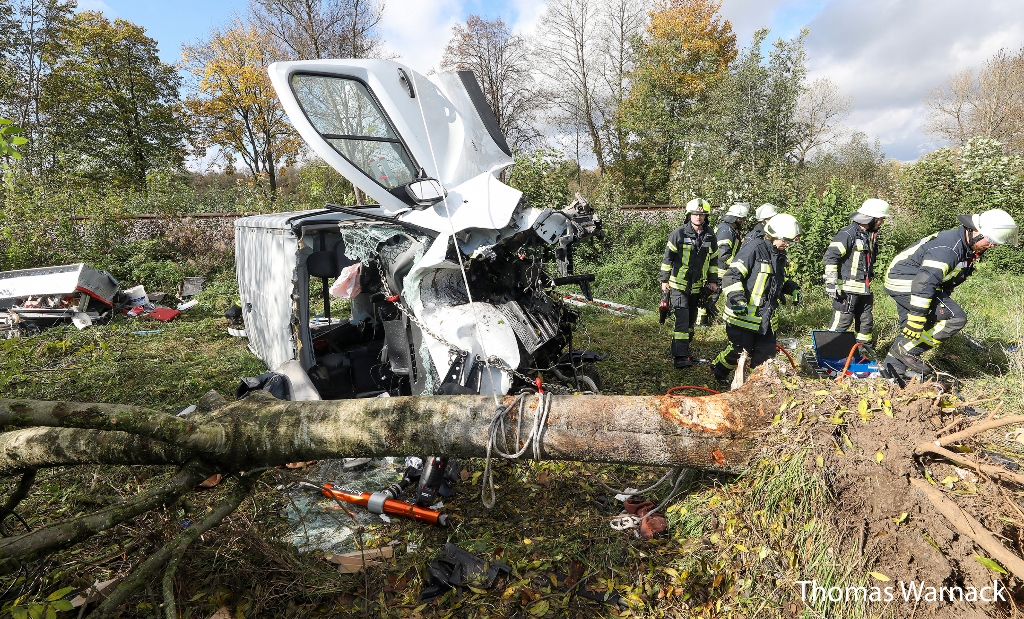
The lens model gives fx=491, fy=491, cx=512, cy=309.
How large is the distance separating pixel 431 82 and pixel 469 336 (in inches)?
87.4

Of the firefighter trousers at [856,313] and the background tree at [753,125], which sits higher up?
the background tree at [753,125]

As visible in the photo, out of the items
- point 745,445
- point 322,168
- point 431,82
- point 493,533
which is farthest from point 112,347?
point 322,168

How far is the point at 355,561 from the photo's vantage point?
246 cm

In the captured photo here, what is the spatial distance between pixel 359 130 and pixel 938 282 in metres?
4.72

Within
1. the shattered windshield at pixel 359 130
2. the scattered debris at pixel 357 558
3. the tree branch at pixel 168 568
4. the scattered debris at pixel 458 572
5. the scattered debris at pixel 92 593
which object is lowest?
the scattered debris at pixel 357 558

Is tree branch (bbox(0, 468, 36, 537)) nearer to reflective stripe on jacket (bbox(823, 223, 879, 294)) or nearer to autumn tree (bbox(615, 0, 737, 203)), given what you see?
reflective stripe on jacket (bbox(823, 223, 879, 294))

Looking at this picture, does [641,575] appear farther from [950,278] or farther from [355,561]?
[950,278]

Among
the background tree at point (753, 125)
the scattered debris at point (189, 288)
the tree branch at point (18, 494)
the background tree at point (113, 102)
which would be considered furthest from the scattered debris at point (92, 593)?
the background tree at point (113, 102)

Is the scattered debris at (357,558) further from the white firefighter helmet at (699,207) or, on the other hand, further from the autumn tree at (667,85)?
the autumn tree at (667,85)

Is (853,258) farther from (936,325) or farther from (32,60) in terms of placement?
(32,60)

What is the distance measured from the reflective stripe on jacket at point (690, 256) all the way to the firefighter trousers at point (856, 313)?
4.38ft

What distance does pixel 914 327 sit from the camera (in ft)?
13.5

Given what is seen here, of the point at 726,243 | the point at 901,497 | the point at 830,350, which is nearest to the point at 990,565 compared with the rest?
the point at 901,497

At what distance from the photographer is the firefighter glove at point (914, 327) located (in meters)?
4.06
